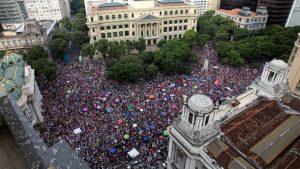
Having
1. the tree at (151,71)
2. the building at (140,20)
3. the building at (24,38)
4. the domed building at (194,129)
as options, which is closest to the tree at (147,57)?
the tree at (151,71)

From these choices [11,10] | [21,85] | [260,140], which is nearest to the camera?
[260,140]

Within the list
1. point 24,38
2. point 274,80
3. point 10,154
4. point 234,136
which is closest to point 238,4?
point 274,80

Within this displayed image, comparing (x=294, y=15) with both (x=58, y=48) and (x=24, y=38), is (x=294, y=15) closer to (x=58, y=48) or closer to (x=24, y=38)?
(x=58, y=48)

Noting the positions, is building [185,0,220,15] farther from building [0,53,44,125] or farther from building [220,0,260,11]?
building [0,53,44,125]

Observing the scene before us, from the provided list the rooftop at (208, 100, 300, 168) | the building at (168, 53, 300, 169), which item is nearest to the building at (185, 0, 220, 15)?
the building at (168, 53, 300, 169)

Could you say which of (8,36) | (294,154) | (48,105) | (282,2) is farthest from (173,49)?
(282,2)

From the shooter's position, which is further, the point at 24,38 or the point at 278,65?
the point at 24,38

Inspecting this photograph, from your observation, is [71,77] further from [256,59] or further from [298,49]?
[256,59]
